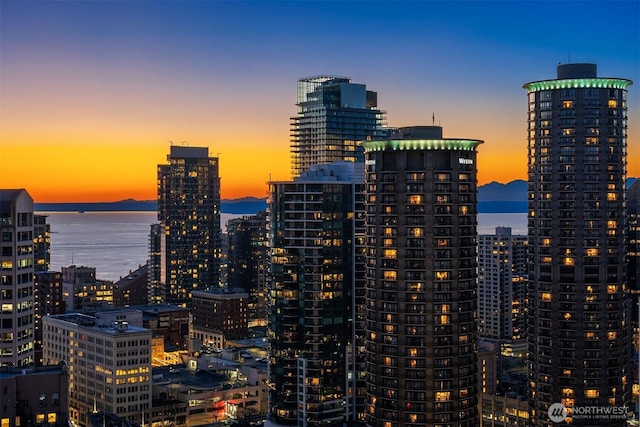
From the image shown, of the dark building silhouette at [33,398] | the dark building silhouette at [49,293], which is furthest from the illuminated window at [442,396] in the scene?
the dark building silhouette at [49,293]

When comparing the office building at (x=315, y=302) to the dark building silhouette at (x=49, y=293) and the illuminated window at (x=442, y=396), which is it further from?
the dark building silhouette at (x=49, y=293)

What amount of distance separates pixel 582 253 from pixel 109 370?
2728 inches

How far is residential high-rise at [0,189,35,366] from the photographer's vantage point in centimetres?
7994

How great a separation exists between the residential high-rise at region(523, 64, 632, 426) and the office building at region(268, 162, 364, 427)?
81.2 ft

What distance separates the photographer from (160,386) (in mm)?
139375

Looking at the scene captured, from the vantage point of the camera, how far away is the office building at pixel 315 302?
11475 cm

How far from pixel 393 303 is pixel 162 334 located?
357 ft

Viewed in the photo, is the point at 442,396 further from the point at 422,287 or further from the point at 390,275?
the point at 390,275

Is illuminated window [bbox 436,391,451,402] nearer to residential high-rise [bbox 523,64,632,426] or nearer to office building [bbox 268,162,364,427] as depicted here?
residential high-rise [bbox 523,64,632,426]

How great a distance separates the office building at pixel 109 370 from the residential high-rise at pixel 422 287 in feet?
166

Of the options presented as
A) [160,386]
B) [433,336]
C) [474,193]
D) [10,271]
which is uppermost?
[474,193]

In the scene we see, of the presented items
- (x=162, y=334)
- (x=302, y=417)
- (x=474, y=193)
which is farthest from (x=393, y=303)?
(x=162, y=334)

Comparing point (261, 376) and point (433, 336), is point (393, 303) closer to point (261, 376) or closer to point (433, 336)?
point (433, 336)

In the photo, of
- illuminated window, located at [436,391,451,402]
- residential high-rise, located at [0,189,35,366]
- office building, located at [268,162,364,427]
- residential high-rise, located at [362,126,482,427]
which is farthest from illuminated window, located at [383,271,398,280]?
residential high-rise, located at [0,189,35,366]
